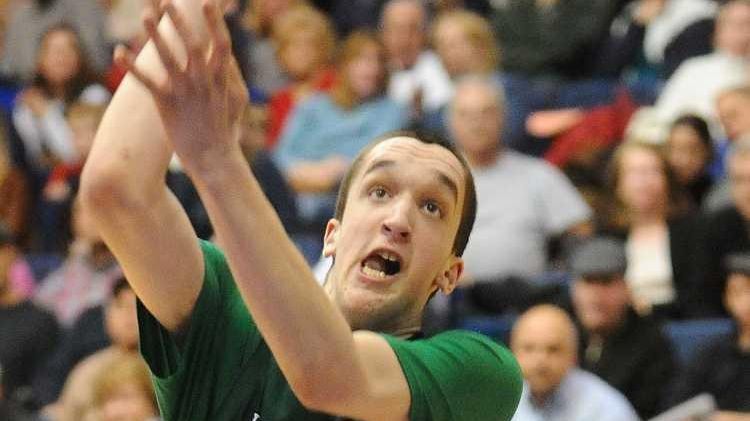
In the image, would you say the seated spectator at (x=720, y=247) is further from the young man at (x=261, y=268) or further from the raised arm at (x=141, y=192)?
the raised arm at (x=141, y=192)

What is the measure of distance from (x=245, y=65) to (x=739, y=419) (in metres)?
5.07

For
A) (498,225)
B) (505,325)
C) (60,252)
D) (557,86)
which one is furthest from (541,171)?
(60,252)

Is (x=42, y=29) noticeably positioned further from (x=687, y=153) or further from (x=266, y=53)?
(x=687, y=153)

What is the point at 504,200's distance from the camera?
8.26 metres

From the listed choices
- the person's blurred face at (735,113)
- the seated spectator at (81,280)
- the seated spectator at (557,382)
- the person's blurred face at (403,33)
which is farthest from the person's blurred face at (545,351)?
the person's blurred face at (403,33)

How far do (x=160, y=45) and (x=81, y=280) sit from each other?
628 centimetres

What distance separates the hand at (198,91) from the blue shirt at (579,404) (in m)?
3.84

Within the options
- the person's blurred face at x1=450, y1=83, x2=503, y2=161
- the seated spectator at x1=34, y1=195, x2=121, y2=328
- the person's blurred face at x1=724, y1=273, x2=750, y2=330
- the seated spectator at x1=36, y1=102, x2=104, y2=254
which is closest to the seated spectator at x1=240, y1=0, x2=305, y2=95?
the seated spectator at x1=36, y1=102, x2=104, y2=254

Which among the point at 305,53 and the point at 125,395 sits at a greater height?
the point at 125,395

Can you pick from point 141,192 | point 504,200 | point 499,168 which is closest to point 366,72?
point 499,168

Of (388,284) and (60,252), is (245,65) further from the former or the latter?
(388,284)

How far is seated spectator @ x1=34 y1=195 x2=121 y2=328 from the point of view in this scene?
8.48 metres

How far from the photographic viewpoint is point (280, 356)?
2.69 meters

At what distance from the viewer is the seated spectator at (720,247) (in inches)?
296
